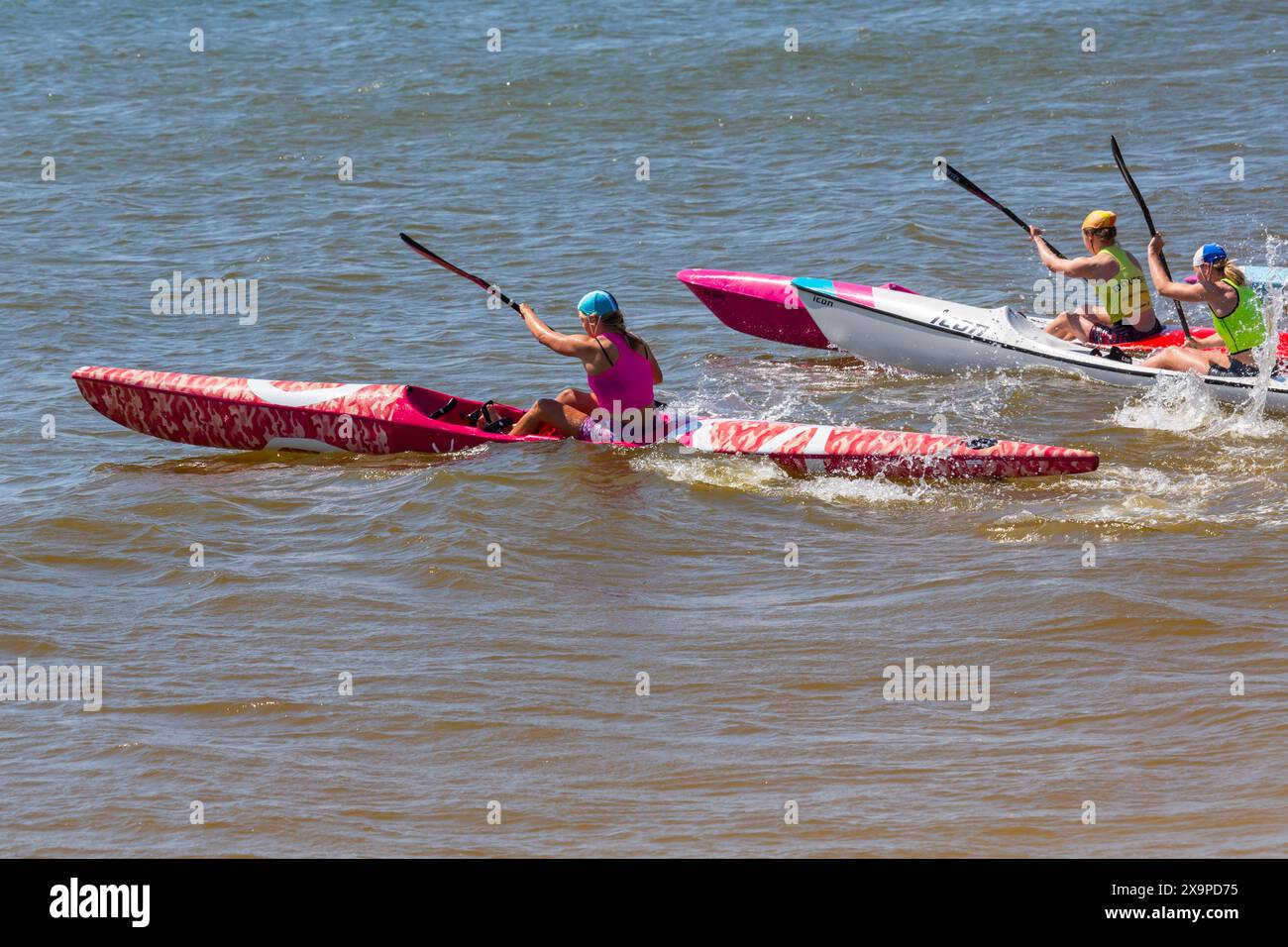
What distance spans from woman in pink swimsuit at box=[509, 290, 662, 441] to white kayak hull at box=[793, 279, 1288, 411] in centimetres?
265

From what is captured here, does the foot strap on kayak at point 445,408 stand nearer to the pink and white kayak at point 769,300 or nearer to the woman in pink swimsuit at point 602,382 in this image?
the woman in pink swimsuit at point 602,382

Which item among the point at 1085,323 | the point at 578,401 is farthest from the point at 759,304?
the point at 578,401

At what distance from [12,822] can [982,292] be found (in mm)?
9770

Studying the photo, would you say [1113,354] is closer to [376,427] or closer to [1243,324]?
[1243,324]

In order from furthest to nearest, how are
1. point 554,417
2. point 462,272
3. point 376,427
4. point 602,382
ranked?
point 462,272 → point 376,427 → point 554,417 → point 602,382

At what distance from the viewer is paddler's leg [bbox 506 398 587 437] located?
372 inches

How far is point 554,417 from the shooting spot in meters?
9.45

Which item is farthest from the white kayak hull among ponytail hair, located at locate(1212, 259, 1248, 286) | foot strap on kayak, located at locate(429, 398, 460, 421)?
foot strap on kayak, located at locate(429, 398, 460, 421)

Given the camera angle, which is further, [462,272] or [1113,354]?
[1113,354]

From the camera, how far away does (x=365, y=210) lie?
16344 mm

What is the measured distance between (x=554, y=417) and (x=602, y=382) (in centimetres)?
47
